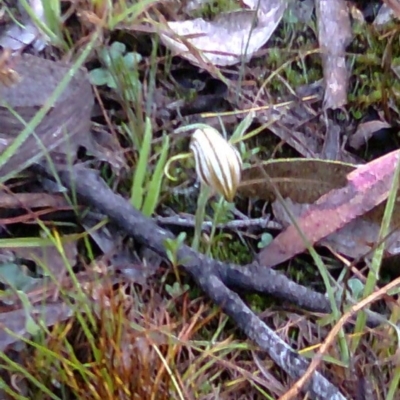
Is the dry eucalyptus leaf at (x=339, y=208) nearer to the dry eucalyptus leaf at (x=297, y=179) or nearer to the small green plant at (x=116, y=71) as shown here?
the dry eucalyptus leaf at (x=297, y=179)

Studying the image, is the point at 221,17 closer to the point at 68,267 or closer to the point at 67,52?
the point at 67,52

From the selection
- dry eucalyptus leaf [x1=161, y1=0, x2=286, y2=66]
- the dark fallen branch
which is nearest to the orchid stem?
the dark fallen branch

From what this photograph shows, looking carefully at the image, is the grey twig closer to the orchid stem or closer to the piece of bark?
the orchid stem

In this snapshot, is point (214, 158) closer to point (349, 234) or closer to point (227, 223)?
point (227, 223)

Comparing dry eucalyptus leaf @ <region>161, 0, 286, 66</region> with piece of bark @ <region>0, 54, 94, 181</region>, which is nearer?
piece of bark @ <region>0, 54, 94, 181</region>

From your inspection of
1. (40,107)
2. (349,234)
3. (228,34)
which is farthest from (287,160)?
(40,107)

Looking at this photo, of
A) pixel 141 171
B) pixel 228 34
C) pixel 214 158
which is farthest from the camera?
pixel 228 34
